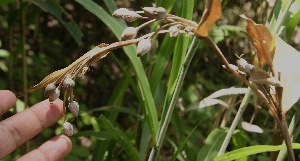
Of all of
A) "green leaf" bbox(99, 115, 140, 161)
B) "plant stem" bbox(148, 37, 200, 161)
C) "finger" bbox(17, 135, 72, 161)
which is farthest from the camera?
"green leaf" bbox(99, 115, 140, 161)

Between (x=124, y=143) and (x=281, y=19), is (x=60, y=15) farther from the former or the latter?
(x=281, y=19)

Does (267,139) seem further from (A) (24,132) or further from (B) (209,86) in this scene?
(A) (24,132)

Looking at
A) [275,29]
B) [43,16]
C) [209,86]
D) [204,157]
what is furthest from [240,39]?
[275,29]

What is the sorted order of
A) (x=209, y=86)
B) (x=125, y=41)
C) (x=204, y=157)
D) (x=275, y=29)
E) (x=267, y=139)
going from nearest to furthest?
(x=125, y=41) < (x=275, y=29) < (x=204, y=157) < (x=267, y=139) < (x=209, y=86)

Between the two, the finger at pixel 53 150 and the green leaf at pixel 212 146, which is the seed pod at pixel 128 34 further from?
the green leaf at pixel 212 146

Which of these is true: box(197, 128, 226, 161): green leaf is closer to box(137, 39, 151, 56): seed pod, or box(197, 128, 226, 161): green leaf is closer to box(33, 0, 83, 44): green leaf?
box(33, 0, 83, 44): green leaf

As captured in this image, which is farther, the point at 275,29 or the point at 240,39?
the point at 240,39

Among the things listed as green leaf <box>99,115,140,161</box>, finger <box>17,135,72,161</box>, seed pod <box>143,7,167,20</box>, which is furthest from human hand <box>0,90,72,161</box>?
seed pod <box>143,7,167,20</box>
